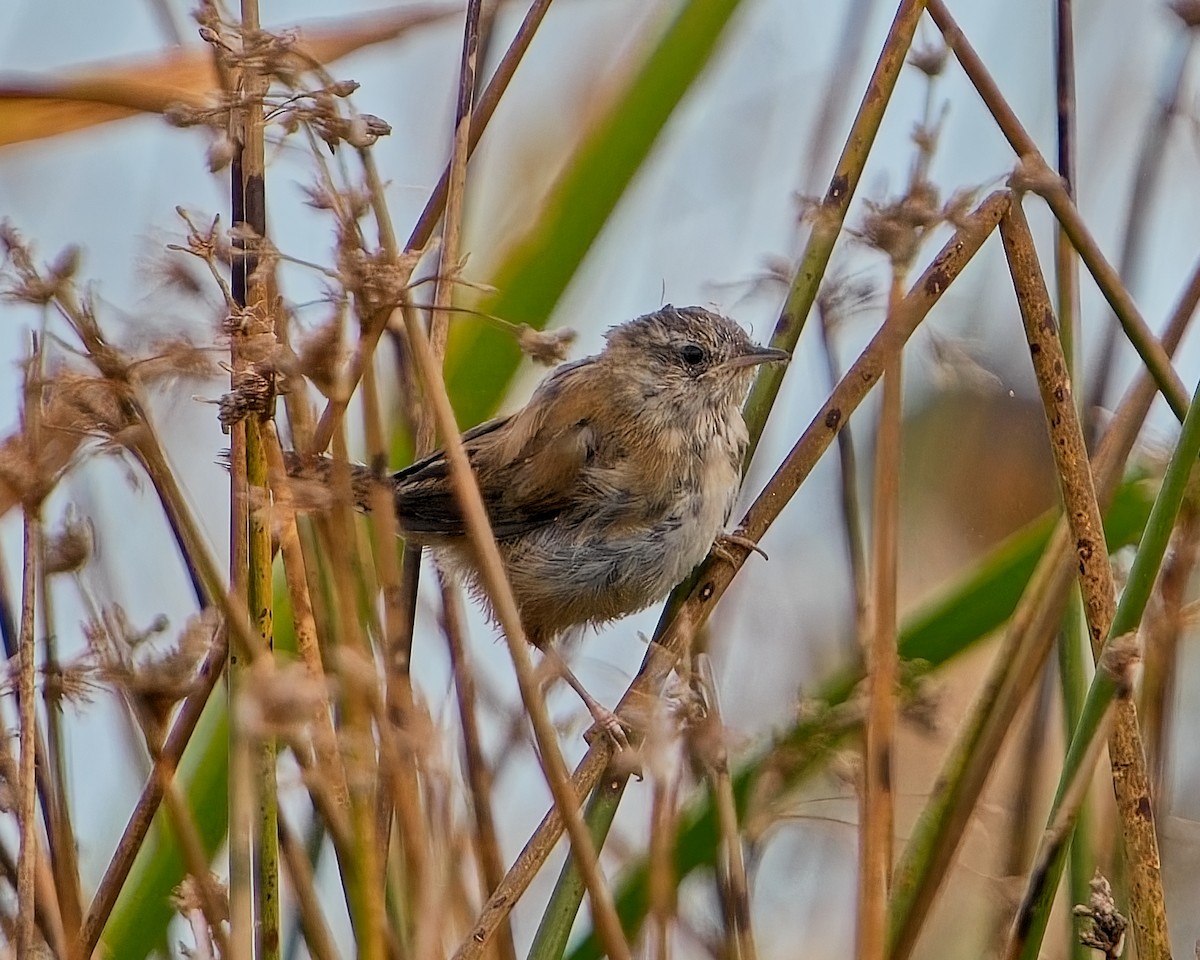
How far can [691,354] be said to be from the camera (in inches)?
101

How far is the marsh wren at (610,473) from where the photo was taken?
2.36 m

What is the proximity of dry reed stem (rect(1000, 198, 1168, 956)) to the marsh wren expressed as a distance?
0.73 metres

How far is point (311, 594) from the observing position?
1373mm

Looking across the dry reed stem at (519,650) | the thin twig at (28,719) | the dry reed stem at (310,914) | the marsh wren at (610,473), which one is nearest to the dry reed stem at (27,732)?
the thin twig at (28,719)

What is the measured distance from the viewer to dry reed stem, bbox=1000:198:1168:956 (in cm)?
131

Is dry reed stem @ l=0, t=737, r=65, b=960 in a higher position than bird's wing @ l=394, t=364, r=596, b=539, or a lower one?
lower

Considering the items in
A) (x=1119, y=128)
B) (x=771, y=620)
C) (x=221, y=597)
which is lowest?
(x=221, y=597)

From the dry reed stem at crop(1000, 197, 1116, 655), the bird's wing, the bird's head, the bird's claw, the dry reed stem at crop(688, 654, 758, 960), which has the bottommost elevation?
the dry reed stem at crop(688, 654, 758, 960)

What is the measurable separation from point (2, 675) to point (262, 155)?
57 cm

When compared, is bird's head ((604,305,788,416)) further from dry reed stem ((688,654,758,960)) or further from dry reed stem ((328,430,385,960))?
dry reed stem ((328,430,385,960))

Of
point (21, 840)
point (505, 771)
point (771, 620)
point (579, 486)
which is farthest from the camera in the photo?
point (771, 620)

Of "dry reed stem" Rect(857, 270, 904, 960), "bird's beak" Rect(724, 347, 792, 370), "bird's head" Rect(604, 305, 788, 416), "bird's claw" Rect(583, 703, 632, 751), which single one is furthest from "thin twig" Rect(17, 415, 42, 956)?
"bird's head" Rect(604, 305, 788, 416)

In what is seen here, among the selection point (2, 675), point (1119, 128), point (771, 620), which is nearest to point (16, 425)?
point (2, 675)

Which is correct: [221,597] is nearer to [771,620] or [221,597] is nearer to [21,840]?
[21,840]
